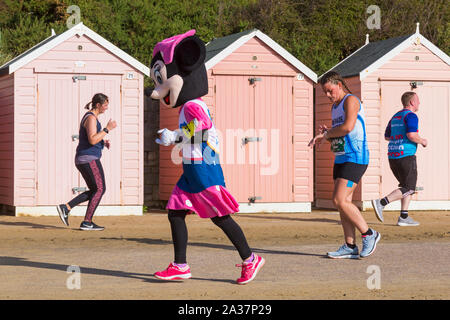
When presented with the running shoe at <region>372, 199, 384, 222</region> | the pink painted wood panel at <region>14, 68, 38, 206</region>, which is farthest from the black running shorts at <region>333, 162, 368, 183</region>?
the pink painted wood panel at <region>14, 68, 38, 206</region>

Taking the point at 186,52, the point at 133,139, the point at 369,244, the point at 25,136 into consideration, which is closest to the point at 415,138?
the point at 369,244

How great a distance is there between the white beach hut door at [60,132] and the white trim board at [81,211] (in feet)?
0.32

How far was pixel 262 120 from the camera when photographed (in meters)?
15.4

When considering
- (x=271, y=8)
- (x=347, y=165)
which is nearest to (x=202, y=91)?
(x=347, y=165)

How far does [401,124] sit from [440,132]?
421 centimetres

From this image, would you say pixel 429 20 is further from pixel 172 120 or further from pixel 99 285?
pixel 99 285

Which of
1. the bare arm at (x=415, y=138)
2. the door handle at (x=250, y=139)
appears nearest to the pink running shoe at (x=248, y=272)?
the bare arm at (x=415, y=138)

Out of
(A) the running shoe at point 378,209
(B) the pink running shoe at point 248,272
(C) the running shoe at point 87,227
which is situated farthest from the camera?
(A) the running shoe at point 378,209

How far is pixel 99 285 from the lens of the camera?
6.99 m

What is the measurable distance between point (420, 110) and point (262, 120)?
2835 millimetres

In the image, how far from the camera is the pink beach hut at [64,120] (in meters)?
14.3

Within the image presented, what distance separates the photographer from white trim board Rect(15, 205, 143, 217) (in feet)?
46.8

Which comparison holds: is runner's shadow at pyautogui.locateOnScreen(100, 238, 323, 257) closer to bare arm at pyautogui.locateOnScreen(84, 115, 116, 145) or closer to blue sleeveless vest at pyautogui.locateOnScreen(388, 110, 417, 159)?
bare arm at pyautogui.locateOnScreen(84, 115, 116, 145)

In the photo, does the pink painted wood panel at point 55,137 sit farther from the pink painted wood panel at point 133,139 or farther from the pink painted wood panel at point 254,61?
the pink painted wood panel at point 254,61
